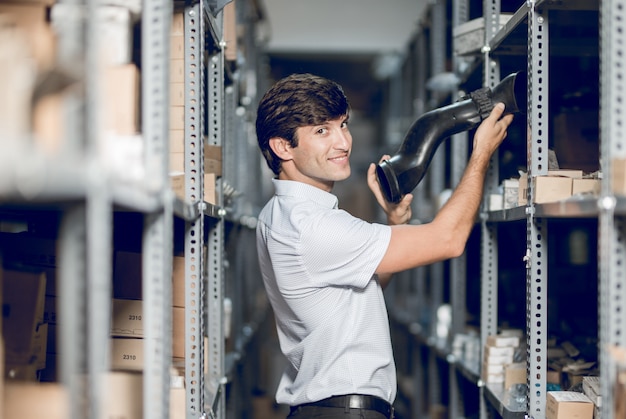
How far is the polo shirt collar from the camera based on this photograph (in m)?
2.37

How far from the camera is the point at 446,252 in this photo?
220cm

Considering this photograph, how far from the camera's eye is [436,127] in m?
2.39

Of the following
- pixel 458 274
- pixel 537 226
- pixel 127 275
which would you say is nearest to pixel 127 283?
pixel 127 275

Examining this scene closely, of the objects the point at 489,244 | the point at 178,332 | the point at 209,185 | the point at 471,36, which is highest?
the point at 471,36

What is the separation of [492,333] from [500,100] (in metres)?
0.98

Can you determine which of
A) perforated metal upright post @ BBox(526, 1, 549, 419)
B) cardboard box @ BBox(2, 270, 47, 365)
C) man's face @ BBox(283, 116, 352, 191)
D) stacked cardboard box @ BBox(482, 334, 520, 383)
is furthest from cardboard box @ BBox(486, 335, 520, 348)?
cardboard box @ BBox(2, 270, 47, 365)

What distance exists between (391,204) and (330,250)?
0.46 metres

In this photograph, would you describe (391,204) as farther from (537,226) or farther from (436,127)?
(537,226)

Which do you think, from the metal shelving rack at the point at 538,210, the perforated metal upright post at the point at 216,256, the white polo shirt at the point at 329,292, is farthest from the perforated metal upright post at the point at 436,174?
the white polo shirt at the point at 329,292

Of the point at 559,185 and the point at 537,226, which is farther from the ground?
the point at 559,185

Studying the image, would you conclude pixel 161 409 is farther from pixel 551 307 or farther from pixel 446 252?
pixel 551 307

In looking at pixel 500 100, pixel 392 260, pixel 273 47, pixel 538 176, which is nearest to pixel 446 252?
pixel 392 260

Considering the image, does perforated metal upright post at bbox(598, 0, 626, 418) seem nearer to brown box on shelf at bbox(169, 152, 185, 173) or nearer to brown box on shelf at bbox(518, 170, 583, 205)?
brown box on shelf at bbox(518, 170, 583, 205)

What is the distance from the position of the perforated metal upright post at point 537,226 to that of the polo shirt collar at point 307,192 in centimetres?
62
